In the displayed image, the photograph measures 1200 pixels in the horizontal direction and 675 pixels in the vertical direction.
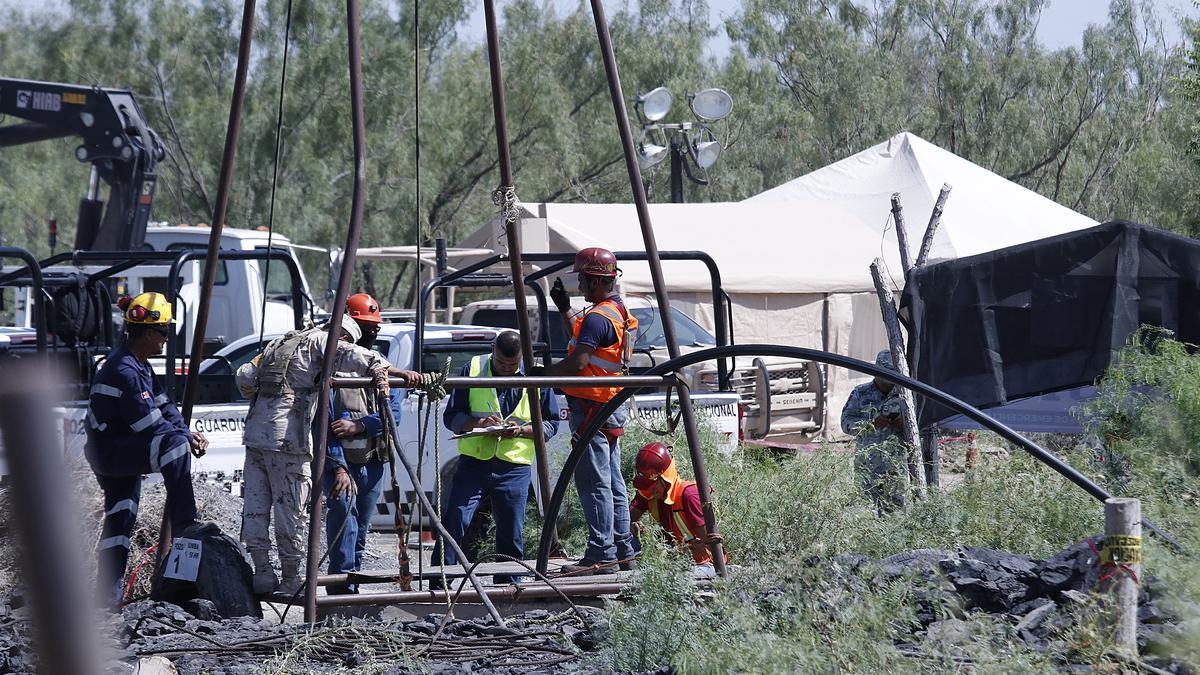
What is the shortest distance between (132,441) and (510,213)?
7.54ft

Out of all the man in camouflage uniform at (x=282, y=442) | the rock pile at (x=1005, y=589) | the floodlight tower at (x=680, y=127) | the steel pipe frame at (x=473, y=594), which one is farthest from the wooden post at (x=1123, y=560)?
the floodlight tower at (x=680, y=127)

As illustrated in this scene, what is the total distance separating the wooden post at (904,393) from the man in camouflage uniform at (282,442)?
3.50 meters

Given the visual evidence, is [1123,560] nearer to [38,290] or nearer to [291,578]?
[291,578]

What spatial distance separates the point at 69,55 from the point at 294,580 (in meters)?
24.1

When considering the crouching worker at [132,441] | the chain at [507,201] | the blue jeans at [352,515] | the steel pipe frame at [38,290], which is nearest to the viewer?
the crouching worker at [132,441]

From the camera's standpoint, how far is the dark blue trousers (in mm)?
6982

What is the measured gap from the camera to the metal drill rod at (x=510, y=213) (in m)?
6.90

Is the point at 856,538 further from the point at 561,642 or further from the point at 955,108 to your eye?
the point at 955,108

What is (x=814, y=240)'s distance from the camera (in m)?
19.3

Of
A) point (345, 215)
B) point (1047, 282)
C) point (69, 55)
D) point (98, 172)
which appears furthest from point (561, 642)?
point (69, 55)

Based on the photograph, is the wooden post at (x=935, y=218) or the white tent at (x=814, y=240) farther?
the white tent at (x=814, y=240)

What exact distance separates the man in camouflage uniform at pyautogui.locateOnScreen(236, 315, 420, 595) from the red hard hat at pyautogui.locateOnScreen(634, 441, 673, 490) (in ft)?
4.83

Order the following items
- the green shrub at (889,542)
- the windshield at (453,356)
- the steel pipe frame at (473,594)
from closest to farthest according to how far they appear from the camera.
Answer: the green shrub at (889,542), the steel pipe frame at (473,594), the windshield at (453,356)

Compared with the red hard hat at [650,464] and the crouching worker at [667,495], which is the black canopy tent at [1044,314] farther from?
the red hard hat at [650,464]
